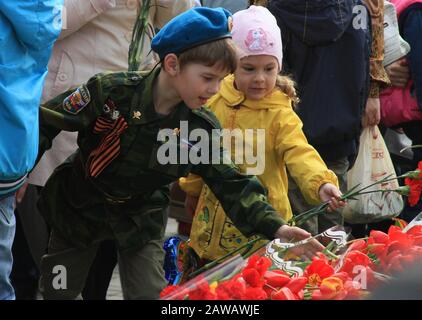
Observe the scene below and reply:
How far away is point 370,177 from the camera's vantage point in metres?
5.95

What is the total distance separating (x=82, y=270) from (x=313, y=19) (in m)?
1.78

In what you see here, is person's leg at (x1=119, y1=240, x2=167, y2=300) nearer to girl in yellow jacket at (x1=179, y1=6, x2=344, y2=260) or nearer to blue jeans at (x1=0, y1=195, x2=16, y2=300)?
girl in yellow jacket at (x1=179, y1=6, x2=344, y2=260)

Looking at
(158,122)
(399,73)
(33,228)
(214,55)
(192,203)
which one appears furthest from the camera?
(399,73)

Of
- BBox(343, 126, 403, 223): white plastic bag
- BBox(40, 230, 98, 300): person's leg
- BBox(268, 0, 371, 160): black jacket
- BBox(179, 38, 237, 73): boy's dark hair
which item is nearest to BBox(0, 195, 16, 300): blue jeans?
BBox(40, 230, 98, 300): person's leg

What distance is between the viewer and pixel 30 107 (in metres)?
3.69

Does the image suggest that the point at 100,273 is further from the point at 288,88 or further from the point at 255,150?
the point at 288,88

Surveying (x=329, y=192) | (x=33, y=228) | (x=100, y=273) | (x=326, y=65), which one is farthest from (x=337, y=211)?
(x=33, y=228)

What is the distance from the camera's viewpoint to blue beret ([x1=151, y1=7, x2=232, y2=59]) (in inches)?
159

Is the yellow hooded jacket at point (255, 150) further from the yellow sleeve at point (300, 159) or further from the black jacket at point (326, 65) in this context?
the black jacket at point (326, 65)

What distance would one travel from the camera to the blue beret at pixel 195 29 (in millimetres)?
4035

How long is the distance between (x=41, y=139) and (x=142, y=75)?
452 mm

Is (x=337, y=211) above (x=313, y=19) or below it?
below

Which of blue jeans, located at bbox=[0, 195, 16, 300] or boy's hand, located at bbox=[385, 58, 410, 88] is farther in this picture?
boy's hand, located at bbox=[385, 58, 410, 88]

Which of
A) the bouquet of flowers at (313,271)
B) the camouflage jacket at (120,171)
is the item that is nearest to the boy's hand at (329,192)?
the camouflage jacket at (120,171)
